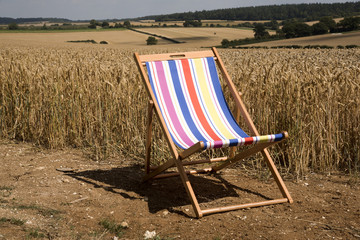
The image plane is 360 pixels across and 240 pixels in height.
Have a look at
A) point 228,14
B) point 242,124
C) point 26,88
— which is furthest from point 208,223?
point 228,14

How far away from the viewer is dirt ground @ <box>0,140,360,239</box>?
7.94ft

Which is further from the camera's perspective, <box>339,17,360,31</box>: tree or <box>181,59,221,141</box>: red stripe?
<box>339,17,360,31</box>: tree

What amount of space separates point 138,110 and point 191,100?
99cm

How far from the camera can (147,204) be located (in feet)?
9.53

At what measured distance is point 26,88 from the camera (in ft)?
14.9

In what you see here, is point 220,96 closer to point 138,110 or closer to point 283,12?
point 138,110

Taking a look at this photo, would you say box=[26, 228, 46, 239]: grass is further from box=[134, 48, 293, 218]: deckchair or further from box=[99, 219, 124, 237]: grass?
box=[134, 48, 293, 218]: deckchair

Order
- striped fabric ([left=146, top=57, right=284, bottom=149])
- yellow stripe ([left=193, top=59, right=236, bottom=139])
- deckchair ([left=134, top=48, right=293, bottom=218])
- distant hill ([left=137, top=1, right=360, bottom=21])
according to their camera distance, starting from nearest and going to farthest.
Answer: deckchair ([left=134, top=48, right=293, bottom=218]) → striped fabric ([left=146, top=57, right=284, bottom=149]) → yellow stripe ([left=193, top=59, right=236, bottom=139]) → distant hill ([left=137, top=1, right=360, bottom=21])

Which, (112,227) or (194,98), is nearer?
(112,227)

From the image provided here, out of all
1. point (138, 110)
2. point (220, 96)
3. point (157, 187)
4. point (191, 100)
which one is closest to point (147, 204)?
point (157, 187)

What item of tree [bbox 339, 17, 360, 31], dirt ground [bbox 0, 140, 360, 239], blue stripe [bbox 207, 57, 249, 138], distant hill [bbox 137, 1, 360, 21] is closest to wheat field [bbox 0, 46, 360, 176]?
dirt ground [bbox 0, 140, 360, 239]

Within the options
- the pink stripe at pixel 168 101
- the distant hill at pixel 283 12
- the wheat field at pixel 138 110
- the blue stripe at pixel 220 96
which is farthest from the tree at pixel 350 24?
the pink stripe at pixel 168 101

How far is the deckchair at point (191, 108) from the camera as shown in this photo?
293cm

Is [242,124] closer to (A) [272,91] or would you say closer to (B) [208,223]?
(A) [272,91]
